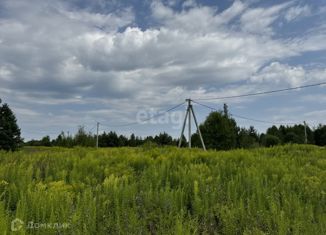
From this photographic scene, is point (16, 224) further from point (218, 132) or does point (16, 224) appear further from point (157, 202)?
point (218, 132)

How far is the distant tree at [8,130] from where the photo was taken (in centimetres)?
4549

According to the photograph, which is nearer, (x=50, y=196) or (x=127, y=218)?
(x=127, y=218)

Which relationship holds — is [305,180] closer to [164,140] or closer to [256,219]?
[256,219]

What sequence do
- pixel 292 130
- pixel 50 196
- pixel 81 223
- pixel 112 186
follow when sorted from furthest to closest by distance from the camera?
pixel 292 130 < pixel 112 186 < pixel 50 196 < pixel 81 223

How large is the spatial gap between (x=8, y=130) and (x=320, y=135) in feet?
166

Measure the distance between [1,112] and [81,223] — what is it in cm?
4967

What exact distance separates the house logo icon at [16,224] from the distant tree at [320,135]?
6433cm

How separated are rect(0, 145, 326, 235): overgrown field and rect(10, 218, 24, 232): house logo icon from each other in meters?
0.01

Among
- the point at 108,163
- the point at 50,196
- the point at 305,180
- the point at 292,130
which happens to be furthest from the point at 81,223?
the point at 292,130

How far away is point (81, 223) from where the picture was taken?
3.43 m

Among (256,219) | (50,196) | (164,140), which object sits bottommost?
(256,219)

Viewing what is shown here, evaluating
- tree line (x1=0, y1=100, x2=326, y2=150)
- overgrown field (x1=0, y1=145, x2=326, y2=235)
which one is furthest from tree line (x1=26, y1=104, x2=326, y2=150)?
overgrown field (x1=0, y1=145, x2=326, y2=235)

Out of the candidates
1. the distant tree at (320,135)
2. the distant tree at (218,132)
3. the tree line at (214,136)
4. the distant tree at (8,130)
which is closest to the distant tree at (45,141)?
the tree line at (214,136)

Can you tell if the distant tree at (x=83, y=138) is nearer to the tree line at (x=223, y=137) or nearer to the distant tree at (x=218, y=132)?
the tree line at (x=223, y=137)
